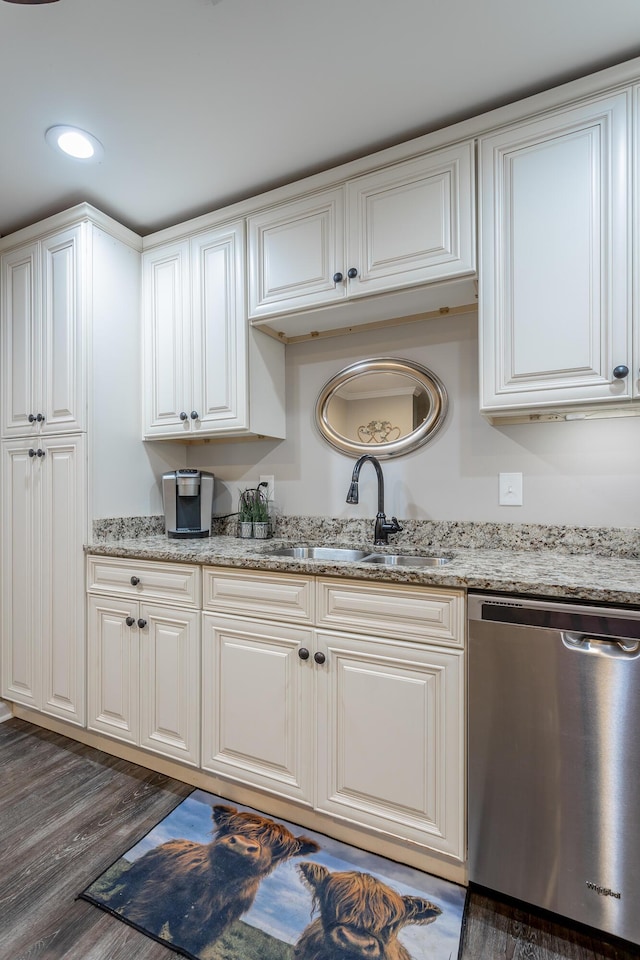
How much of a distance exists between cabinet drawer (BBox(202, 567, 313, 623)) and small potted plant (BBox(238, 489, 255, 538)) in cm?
51

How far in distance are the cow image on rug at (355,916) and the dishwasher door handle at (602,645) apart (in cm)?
85

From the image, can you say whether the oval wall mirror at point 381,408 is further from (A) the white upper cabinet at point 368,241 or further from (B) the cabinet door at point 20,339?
(B) the cabinet door at point 20,339

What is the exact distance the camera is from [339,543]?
2193 millimetres

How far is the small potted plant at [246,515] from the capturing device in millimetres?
2307

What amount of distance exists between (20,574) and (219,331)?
1.54m

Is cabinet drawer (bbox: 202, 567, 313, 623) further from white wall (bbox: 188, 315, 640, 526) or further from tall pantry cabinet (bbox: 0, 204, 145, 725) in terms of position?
tall pantry cabinet (bbox: 0, 204, 145, 725)

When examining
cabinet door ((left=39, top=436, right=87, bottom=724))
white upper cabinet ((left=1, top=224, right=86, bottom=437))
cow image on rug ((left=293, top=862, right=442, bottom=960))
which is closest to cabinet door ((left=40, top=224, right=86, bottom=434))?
white upper cabinet ((left=1, top=224, right=86, bottom=437))

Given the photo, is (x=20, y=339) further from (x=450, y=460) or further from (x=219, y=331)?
(x=450, y=460)

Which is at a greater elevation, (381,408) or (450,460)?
(381,408)

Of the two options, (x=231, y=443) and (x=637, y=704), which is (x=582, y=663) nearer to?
(x=637, y=704)

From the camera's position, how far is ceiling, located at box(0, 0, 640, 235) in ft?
4.37

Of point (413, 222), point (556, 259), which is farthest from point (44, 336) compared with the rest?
point (556, 259)

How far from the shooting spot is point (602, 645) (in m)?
1.20

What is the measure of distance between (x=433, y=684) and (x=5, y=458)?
2.28 metres
